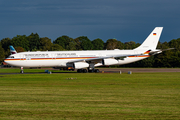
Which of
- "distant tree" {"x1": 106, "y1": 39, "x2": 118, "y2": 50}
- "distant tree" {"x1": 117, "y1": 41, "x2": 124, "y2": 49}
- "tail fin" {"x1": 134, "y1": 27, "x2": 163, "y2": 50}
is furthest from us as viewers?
"distant tree" {"x1": 106, "y1": 39, "x2": 118, "y2": 50}

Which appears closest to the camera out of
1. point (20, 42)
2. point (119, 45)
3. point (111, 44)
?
point (20, 42)

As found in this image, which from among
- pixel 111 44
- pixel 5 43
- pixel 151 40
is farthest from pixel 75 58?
pixel 111 44

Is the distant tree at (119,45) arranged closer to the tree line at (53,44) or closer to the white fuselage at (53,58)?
the tree line at (53,44)

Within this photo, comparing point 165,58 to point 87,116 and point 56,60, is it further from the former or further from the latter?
point 87,116

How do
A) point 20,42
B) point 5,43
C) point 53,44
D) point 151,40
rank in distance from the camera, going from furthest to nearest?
point 53,44
point 5,43
point 20,42
point 151,40

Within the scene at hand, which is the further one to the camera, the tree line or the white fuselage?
the tree line

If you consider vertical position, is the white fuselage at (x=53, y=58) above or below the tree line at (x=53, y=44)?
below

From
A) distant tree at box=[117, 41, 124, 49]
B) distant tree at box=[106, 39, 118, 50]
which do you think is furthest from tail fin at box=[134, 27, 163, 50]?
distant tree at box=[106, 39, 118, 50]

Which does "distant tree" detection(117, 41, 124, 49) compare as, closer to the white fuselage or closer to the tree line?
the tree line

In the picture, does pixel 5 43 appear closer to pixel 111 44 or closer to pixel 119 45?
pixel 111 44

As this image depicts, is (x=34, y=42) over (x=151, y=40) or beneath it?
over

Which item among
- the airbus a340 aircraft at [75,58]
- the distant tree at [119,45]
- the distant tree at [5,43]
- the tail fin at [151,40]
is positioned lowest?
the airbus a340 aircraft at [75,58]

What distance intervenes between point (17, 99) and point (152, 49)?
43671 millimetres

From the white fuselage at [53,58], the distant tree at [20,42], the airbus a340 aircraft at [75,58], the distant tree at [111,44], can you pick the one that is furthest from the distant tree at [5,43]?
the white fuselage at [53,58]
